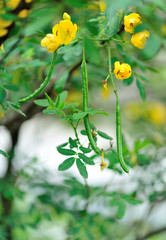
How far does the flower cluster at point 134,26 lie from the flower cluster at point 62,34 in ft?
0.30

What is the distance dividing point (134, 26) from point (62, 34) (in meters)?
0.13

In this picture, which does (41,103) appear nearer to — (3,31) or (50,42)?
(50,42)

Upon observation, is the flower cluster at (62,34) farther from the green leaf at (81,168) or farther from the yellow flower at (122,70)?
the green leaf at (81,168)

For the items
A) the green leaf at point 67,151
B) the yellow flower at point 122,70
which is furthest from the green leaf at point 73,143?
the yellow flower at point 122,70

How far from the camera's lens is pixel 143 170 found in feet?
3.66

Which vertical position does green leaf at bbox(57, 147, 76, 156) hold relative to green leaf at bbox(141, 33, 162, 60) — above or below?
below

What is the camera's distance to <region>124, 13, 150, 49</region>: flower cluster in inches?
19.5

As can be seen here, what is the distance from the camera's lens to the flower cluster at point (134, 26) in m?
0.50

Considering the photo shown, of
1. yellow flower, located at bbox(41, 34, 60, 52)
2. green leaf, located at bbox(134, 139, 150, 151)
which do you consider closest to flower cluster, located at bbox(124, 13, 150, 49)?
yellow flower, located at bbox(41, 34, 60, 52)

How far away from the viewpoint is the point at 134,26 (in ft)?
1.64

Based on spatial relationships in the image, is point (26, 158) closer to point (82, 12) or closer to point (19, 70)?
point (19, 70)

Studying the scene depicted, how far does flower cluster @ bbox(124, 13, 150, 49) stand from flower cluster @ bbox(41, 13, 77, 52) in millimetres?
91

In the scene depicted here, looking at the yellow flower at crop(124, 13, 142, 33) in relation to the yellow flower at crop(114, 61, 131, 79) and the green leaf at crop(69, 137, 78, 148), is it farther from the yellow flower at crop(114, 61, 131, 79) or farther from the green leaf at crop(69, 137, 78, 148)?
the green leaf at crop(69, 137, 78, 148)

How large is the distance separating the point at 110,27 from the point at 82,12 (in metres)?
0.08
